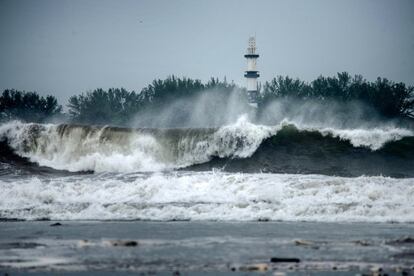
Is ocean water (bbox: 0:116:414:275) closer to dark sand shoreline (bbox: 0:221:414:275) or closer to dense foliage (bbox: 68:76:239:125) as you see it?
dark sand shoreline (bbox: 0:221:414:275)

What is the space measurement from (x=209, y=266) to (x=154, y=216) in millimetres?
8216

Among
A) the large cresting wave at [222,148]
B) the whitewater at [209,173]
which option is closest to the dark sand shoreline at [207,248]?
the whitewater at [209,173]

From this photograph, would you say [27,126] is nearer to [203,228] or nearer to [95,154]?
[95,154]

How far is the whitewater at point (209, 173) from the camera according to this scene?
62.2ft

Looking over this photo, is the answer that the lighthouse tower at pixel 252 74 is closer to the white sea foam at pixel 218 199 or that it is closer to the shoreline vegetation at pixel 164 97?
the shoreline vegetation at pixel 164 97

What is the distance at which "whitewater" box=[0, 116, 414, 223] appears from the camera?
746 inches

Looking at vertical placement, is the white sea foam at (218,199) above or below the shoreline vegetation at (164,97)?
below

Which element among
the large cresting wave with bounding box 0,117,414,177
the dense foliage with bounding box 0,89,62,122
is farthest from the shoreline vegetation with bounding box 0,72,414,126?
the large cresting wave with bounding box 0,117,414,177

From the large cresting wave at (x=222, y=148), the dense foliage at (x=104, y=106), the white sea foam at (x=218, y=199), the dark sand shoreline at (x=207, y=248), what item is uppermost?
the dense foliage at (x=104, y=106)

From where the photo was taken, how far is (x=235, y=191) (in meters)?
21.5

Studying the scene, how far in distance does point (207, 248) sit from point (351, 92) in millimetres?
91083

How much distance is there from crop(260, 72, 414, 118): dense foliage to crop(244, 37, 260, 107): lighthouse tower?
2.42m

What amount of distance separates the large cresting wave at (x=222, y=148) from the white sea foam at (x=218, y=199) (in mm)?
7404

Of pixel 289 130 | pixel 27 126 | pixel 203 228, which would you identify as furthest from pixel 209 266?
pixel 27 126
